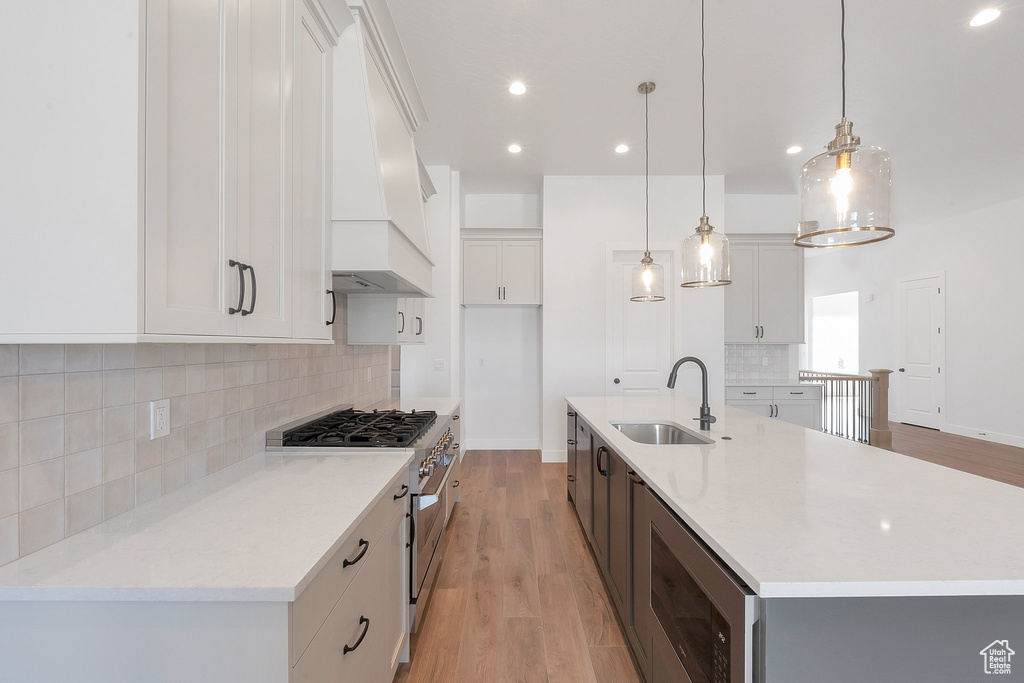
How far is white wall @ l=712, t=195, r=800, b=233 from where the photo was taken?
546 cm

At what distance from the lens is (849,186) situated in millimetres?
1437

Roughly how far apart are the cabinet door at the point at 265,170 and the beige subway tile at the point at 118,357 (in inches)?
13.6

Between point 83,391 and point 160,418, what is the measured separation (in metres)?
0.25

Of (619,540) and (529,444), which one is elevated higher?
(619,540)

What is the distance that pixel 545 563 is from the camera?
2662mm

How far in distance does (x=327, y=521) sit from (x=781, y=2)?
3.19m

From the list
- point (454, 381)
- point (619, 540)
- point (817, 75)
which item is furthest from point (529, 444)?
point (817, 75)

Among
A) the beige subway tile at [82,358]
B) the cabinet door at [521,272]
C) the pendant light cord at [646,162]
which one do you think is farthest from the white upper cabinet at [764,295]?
the beige subway tile at [82,358]

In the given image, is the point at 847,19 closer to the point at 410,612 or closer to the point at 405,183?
the point at 405,183

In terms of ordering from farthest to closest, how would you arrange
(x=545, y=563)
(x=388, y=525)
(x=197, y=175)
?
(x=545, y=563), (x=388, y=525), (x=197, y=175)

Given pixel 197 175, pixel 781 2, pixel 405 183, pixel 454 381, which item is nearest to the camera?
pixel 197 175

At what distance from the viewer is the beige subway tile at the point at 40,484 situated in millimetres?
970

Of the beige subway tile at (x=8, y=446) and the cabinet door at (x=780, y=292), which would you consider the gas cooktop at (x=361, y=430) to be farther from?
the cabinet door at (x=780, y=292)

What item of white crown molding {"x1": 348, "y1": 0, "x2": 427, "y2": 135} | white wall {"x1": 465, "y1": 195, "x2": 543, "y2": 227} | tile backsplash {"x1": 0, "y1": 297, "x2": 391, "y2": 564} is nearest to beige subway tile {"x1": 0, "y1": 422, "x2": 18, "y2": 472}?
tile backsplash {"x1": 0, "y1": 297, "x2": 391, "y2": 564}
